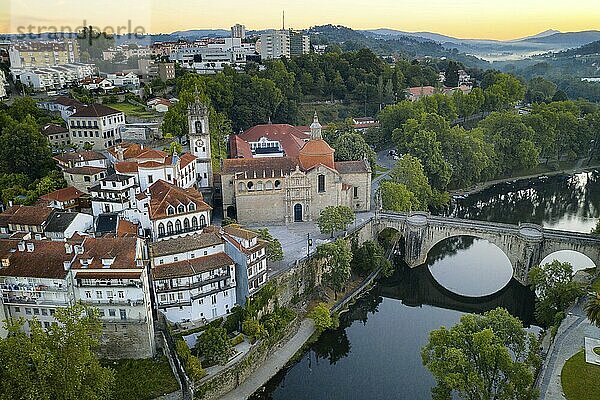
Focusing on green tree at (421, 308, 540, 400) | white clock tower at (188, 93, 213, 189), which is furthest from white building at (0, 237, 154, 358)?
white clock tower at (188, 93, 213, 189)

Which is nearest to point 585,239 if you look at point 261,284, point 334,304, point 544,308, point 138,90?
point 544,308

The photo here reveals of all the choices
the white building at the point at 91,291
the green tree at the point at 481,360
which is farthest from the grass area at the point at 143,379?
the green tree at the point at 481,360

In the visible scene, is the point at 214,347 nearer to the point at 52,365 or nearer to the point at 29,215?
the point at 52,365

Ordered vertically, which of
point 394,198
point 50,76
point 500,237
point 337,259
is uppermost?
point 50,76

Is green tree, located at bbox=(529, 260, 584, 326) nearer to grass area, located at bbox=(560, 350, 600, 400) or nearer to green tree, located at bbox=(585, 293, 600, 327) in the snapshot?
grass area, located at bbox=(560, 350, 600, 400)

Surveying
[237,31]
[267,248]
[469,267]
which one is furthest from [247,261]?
[237,31]

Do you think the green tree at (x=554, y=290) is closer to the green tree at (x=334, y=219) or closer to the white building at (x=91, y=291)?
the green tree at (x=334, y=219)

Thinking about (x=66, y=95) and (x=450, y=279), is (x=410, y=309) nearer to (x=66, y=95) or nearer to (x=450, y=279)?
(x=450, y=279)
